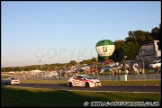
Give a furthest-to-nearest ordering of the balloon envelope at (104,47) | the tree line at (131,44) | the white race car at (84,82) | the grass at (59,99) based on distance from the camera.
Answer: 1. the tree line at (131,44)
2. the balloon envelope at (104,47)
3. the white race car at (84,82)
4. the grass at (59,99)

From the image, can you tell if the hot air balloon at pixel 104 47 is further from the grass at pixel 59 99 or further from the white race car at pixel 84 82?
the grass at pixel 59 99

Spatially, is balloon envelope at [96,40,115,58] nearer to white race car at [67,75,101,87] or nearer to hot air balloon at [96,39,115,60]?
hot air balloon at [96,39,115,60]

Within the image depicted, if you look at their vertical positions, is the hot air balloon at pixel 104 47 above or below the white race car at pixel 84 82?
above

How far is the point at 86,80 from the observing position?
3206 centimetres

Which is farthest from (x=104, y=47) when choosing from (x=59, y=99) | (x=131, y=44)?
(x=59, y=99)

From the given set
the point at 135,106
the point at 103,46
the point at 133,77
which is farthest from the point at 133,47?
the point at 135,106

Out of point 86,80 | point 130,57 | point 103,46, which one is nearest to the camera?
point 86,80

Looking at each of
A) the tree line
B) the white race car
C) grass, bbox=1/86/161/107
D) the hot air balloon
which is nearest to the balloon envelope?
the hot air balloon

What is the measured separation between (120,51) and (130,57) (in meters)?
6.09

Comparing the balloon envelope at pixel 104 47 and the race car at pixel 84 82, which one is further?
the balloon envelope at pixel 104 47

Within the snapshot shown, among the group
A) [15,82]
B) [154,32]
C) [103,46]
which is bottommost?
[15,82]

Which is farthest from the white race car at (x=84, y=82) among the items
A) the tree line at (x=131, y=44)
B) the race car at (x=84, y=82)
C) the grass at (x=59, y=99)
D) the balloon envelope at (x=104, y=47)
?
the tree line at (x=131, y=44)

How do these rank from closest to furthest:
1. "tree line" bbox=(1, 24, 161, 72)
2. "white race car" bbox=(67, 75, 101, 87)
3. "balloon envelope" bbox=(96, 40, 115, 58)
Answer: "white race car" bbox=(67, 75, 101, 87)
"balloon envelope" bbox=(96, 40, 115, 58)
"tree line" bbox=(1, 24, 161, 72)

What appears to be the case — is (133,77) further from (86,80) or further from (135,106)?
(135,106)
